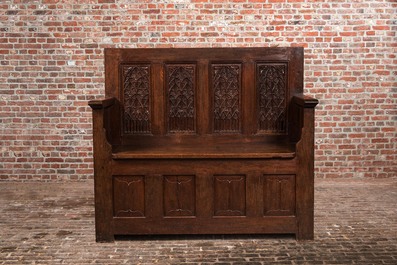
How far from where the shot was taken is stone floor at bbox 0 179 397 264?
3.89 meters

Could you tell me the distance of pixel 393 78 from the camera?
6.20m

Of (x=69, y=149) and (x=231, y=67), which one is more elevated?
(x=231, y=67)

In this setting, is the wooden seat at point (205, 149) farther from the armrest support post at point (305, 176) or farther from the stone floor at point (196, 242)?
the stone floor at point (196, 242)

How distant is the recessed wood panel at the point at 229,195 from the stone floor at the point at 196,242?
230 mm

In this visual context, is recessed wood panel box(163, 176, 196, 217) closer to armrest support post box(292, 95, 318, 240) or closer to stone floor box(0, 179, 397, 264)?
stone floor box(0, 179, 397, 264)

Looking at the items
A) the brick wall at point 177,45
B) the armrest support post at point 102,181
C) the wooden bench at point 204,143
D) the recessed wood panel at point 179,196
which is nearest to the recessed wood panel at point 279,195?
the wooden bench at point 204,143

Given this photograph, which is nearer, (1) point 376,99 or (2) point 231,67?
(2) point 231,67

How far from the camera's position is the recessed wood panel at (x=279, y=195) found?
4.29 meters

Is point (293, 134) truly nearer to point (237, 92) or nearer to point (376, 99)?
point (237, 92)

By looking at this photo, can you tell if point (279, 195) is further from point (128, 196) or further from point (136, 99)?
point (136, 99)

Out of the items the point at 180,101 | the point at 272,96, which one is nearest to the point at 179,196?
the point at 180,101

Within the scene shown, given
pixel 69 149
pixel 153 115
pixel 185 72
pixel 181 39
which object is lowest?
pixel 69 149

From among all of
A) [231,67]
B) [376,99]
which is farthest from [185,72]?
[376,99]

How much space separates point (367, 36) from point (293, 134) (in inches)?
80.8
